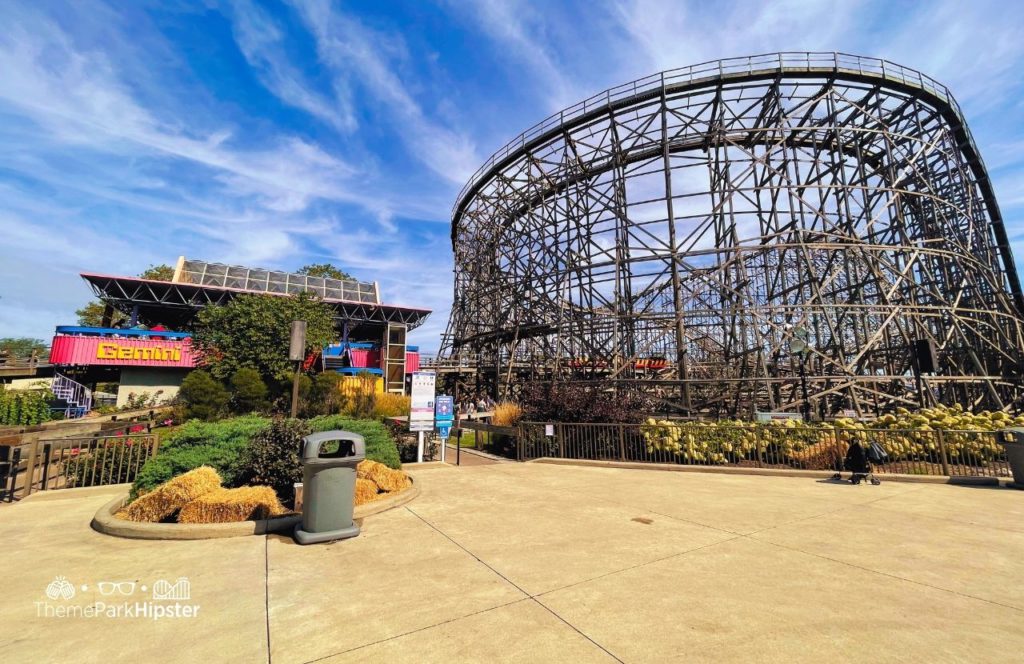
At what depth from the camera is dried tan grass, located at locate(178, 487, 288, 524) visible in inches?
225

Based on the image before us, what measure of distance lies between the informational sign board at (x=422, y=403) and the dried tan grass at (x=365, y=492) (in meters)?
4.09

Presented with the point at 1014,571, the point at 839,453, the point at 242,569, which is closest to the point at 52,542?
the point at 242,569

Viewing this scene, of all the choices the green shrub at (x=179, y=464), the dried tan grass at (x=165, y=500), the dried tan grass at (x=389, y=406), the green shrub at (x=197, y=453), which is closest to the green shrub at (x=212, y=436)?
the green shrub at (x=197, y=453)

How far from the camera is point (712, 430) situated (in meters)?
11.5

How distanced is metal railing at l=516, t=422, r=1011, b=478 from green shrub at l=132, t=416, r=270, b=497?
25.0ft

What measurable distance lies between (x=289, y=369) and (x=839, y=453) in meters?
24.9

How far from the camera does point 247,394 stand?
2036cm

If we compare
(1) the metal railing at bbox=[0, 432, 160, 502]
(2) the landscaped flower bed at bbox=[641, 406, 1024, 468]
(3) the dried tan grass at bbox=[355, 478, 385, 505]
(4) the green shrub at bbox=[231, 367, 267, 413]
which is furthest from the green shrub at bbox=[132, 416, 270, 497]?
(4) the green shrub at bbox=[231, 367, 267, 413]

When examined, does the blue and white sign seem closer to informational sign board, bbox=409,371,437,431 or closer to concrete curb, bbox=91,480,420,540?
informational sign board, bbox=409,371,437,431

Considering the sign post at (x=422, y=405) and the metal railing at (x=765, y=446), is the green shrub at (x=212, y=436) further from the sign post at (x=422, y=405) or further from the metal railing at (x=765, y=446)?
the metal railing at (x=765, y=446)

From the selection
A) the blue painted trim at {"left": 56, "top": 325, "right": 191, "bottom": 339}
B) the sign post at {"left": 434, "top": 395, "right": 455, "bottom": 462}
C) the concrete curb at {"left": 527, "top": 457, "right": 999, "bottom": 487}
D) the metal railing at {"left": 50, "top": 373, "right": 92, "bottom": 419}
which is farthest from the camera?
the blue painted trim at {"left": 56, "top": 325, "right": 191, "bottom": 339}

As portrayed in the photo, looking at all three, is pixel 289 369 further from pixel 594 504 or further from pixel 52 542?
pixel 594 504

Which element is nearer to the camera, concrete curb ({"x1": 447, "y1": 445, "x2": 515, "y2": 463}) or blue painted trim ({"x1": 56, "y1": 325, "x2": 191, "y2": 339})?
concrete curb ({"x1": 447, "y1": 445, "x2": 515, "y2": 463})

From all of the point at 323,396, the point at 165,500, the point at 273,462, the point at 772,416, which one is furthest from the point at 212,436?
the point at 772,416
